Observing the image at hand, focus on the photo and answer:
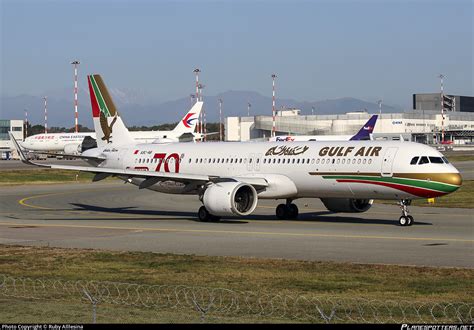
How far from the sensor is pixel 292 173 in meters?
42.3

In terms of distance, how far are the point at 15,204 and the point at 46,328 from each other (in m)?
43.6

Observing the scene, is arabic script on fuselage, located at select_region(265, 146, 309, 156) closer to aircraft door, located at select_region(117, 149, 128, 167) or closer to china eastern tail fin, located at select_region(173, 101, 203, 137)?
aircraft door, located at select_region(117, 149, 128, 167)

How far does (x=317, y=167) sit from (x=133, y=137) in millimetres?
102004

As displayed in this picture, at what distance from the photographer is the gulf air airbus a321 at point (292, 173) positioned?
128ft

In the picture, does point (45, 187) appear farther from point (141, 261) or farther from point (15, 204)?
point (141, 261)

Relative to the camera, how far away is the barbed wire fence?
17188mm

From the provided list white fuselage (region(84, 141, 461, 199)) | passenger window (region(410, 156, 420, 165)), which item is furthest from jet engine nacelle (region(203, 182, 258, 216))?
passenger window (region(410, 156, 420, 165))

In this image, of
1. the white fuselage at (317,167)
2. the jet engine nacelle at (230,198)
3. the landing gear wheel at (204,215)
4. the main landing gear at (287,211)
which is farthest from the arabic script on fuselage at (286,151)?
the landing gear wheel at (204,215)

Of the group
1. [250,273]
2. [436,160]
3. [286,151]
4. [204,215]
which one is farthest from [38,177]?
[250,273]

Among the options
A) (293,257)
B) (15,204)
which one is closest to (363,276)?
(293,257)

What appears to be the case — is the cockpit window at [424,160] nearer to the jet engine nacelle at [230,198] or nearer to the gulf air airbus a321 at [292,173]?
the gulf air airbus a321 at [292,173]

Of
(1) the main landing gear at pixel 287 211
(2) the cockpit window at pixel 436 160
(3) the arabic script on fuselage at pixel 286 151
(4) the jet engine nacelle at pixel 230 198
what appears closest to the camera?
(2) the cockpit window at pixel 436 160

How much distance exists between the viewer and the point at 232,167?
45.4 metres

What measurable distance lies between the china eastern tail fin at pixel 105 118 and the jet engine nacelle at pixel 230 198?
494 inches
